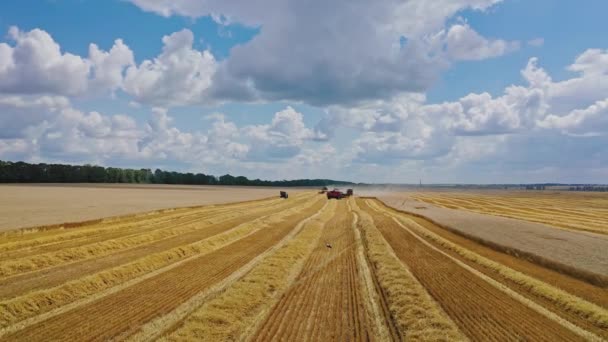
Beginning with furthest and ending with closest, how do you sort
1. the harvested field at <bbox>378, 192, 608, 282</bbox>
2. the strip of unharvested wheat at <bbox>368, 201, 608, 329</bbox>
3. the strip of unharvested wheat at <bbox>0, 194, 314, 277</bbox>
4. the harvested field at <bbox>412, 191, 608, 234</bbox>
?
the harvested field at <bbox>412, 191, 608, 234</bbox> < the harvested field at <bbox>378, 192, 608, 282</bbox> < the strip of unharvested wheat at <bbox>0, 194, 314, 277</bbox> < the strip of unharvested wheat at <bbox>368, 201, 608, 329</bbox>

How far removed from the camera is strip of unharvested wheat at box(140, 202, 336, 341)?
10305 mm

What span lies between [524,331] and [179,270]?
1206 centimetres

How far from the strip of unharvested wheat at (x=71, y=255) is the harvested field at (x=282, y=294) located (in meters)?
0.07

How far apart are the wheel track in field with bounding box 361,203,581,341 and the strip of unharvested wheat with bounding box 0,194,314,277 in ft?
46.1

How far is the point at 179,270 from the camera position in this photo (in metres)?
17.7

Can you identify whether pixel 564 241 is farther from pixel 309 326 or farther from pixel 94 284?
pixel 94 284

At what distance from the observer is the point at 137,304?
12.7 m

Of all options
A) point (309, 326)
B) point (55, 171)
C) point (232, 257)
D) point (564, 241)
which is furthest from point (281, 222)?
point (55, 171)

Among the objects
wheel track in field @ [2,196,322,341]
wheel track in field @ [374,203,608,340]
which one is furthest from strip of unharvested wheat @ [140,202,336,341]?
wheel track in field @ [374,203,608,340]

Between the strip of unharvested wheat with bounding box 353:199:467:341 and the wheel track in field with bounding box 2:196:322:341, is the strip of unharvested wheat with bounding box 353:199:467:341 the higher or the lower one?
the higher one

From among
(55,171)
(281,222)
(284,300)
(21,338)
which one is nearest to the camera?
(21,338)

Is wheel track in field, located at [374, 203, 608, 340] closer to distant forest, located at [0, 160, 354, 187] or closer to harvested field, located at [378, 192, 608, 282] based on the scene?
harvested field, located at [378, 192, 608, 282]

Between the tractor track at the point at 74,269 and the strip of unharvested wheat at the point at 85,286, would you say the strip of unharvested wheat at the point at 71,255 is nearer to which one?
the tractor track at the point at 74,269

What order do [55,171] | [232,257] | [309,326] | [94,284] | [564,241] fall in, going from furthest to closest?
[55,171] → [564,241] → [232,257] → [94,284] → [309,326]
